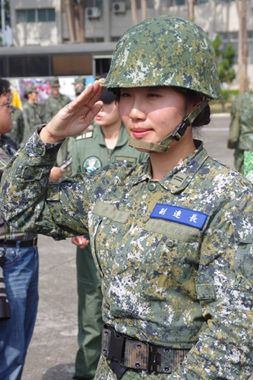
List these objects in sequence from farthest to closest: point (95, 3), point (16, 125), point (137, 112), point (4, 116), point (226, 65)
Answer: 1. point (95, 3)
2. point (226, 65)
3. point (16, 125)
4. point (4, 116)
5. point (137, 112)

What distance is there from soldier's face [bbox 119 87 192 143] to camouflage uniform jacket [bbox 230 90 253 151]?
547 cm

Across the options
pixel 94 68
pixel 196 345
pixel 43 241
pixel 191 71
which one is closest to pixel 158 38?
pixel 191 71

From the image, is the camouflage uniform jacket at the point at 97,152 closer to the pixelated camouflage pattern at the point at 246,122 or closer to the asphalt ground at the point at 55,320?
the asphalt ground at the point at 55,320

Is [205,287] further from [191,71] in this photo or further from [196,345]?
[191,71]

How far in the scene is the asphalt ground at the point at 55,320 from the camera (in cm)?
429

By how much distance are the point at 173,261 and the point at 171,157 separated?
37cm

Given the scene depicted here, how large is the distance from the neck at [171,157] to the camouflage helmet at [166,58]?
0.56 ft

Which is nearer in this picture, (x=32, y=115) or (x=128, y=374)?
(x=128, y=374)

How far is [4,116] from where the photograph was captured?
11.4 feet

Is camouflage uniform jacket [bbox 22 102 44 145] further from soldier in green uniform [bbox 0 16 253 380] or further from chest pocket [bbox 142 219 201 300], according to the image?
chest pocket [bbox 142 219 201 300]

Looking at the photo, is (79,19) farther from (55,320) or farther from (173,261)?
(173,261)

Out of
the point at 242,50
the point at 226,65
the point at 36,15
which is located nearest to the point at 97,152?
the point at 242,50

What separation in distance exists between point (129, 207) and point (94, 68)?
19272 millimetres

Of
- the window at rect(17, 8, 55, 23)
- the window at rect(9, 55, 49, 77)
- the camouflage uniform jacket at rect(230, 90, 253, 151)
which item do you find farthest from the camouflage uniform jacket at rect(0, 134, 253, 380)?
the window at rect(17, 8, 55, 23)
